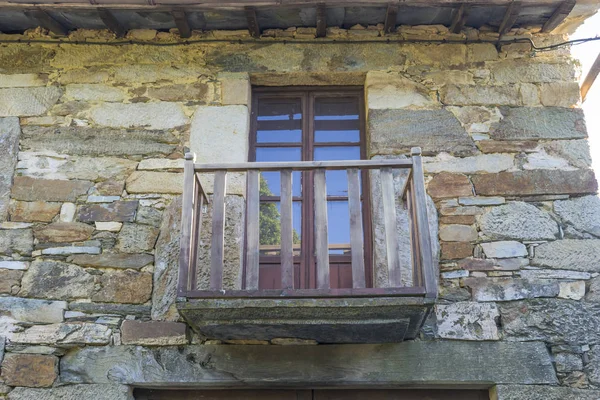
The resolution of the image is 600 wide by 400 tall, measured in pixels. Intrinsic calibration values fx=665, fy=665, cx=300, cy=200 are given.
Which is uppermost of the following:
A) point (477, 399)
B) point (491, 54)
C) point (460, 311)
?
point (491, 54)

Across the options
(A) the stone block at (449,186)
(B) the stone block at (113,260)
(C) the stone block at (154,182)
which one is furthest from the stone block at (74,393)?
(A) the stone block at (449,186)

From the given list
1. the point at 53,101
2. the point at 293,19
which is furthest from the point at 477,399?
the point at 53,101

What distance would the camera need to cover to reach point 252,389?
3.76 meters

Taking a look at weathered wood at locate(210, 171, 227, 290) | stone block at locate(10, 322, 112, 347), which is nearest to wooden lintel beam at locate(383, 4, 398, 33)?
weathered wood at locate(210, 171, 227, 290)

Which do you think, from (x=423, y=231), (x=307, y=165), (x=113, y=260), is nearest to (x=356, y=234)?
(x=423, y=231)

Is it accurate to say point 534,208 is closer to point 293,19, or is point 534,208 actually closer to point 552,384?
point 552,384

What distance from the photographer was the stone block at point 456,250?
388 centimetres

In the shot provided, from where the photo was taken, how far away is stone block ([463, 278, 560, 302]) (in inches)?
148

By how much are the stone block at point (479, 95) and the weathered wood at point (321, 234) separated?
1285 mm

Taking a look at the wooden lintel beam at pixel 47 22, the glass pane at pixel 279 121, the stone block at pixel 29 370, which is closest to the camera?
the stone block at pixel 29 370

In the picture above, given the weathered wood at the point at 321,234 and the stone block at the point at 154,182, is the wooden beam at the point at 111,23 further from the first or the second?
the weathered wood at the point at 321,234

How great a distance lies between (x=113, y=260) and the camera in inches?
154

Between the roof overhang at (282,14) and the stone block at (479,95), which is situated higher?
the roof overhang at (282,14)

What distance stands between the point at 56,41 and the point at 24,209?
4.15 ft
